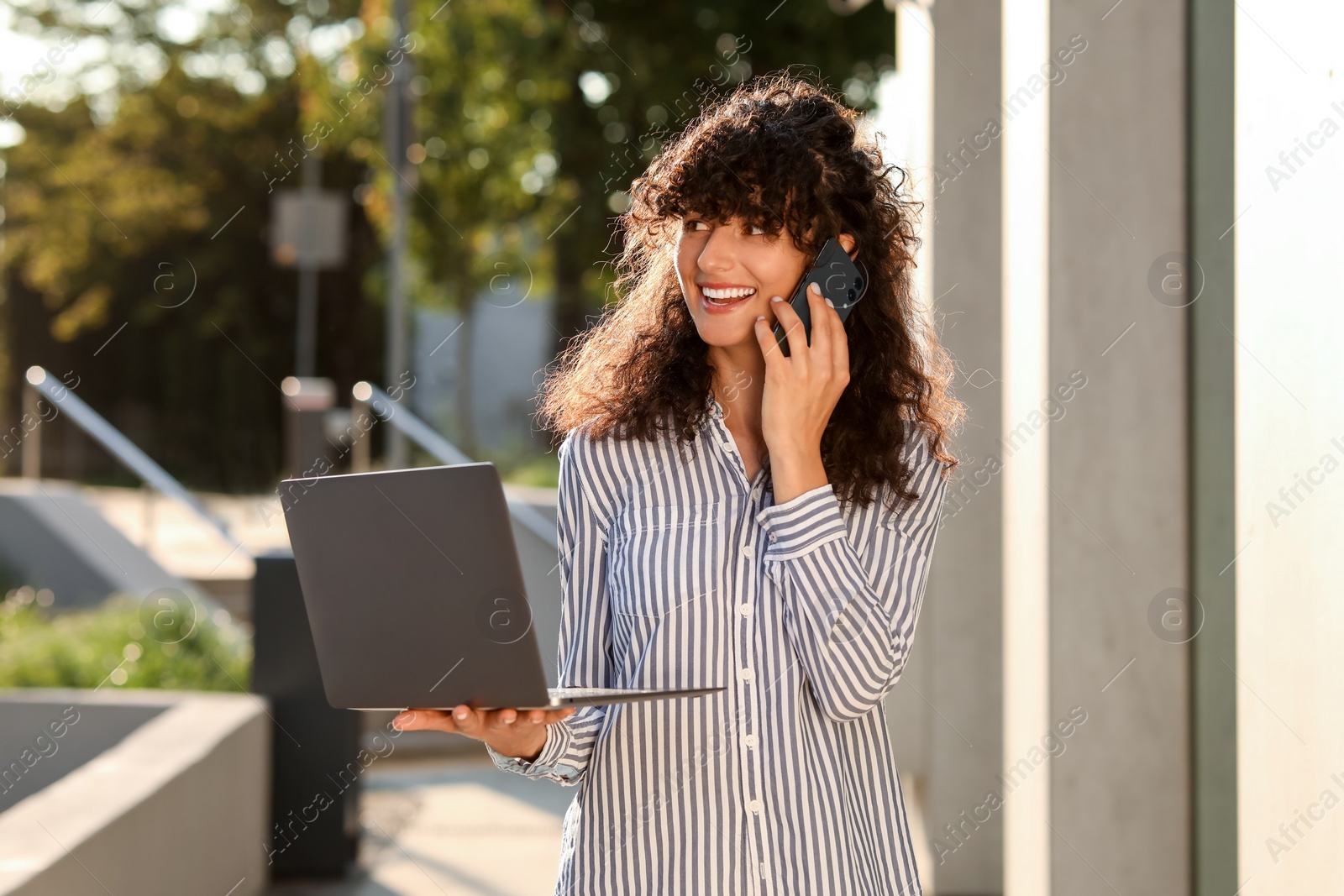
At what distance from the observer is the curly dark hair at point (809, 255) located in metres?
2.03

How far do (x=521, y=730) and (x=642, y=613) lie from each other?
27cm

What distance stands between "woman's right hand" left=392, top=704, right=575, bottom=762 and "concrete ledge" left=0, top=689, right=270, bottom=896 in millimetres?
1609

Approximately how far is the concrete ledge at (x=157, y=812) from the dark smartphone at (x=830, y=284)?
85.1 inches

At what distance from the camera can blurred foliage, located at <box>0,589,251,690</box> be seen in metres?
6.25

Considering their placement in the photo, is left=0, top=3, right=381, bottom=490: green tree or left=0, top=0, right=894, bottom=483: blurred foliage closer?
left=0, top=0, right=894, bottom=483: blurred foliage

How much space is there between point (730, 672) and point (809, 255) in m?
0.65

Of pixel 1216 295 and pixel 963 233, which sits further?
pixel 963 233

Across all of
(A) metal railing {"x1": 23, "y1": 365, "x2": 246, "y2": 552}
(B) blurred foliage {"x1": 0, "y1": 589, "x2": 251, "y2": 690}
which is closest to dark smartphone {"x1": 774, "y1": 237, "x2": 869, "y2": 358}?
(B) blurred foliage {"x1": 0, "y1": 589, "x2": 251, "y2": 690}

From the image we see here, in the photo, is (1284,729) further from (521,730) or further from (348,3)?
(348,3)

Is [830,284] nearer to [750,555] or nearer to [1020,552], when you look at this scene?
[750,555]

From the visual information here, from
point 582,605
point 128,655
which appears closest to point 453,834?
point 128,655

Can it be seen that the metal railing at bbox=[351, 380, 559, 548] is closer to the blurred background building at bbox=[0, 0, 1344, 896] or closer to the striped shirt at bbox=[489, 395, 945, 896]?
the blurred background building at bbox=[0, 0, 1344, 896]

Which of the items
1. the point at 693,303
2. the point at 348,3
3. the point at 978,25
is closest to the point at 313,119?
the point at 348,3

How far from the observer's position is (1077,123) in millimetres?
3307
